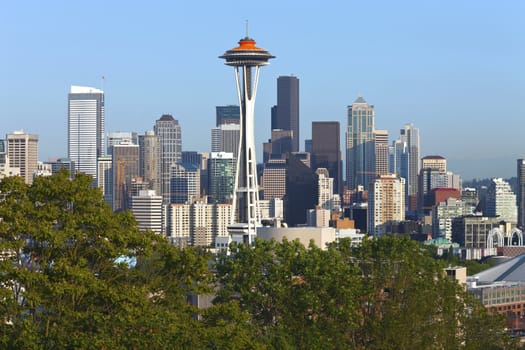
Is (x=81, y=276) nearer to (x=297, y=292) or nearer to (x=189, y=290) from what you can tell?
(x=189, y=290)

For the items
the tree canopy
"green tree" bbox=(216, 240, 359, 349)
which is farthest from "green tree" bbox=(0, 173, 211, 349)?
"green tree" bbox=(216, 240, 359, 349)

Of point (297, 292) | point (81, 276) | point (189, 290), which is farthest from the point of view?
point (297, 292)

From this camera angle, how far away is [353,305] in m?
54.7

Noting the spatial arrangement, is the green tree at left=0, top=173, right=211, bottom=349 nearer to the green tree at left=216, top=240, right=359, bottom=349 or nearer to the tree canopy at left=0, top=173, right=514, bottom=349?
the tree canopy at left=0, top=173, right=514, bottom=349

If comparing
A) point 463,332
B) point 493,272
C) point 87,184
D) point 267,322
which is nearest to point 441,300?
point 463,332

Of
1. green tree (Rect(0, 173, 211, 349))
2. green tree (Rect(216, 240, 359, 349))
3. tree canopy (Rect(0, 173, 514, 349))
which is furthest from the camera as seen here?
green tree (Rect(216, 240, 359, 349))

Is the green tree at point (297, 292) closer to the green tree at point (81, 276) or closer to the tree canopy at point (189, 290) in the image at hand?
the tree canopy at point (189, 290)

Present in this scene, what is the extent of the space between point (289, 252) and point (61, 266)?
13.7 meters

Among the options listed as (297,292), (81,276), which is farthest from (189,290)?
(297,292)

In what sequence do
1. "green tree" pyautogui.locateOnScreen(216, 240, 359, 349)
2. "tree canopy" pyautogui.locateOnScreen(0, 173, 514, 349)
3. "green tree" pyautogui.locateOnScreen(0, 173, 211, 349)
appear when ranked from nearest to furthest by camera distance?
"green tree" pyautogui.locateOnScreen(0, 173, 211, 349), "tree canopy" pyautogui.locateOnScreen(0, 173, 514, 349), "green tree" pyautogui.locateOnScreen(216, 240, 359, 349)

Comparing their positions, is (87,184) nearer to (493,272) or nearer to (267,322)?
(267,322)

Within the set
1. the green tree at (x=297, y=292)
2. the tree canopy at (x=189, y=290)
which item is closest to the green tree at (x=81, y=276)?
the tree canopy at (x=189, y=290)

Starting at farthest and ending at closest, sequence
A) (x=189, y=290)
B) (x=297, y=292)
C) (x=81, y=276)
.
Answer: (x=297, y=292), (x=189, y=290), (x=81, y=276)

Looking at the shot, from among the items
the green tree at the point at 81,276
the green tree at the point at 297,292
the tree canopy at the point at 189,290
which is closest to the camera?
the green tree at the point at 81,276
